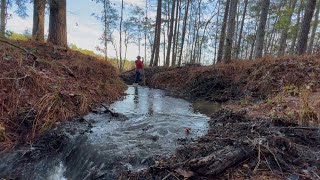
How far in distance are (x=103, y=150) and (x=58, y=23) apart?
6672 mm

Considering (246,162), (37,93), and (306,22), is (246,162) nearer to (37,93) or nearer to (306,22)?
(37,93)

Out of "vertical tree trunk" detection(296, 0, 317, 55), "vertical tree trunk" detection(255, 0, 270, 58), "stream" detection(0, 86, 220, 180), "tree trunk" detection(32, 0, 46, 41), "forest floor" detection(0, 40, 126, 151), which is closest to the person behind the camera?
"stream" detection(0, 86, 220, 180)

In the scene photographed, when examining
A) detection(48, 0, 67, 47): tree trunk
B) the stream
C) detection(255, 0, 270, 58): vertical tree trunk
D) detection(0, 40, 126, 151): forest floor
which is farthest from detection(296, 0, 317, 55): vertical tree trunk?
detection(48, 0, 67, 47): tree trunk

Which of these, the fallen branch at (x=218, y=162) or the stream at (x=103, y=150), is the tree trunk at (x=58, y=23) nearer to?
the stream at (x=103, y=150)

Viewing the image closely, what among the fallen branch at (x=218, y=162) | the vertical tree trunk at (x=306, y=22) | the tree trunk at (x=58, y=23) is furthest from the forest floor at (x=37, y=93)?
the vertical tree trunk at (x=306, y=22)

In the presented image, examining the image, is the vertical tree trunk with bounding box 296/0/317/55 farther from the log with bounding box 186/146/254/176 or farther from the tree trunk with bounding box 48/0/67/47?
the tree trunk with bounding box 48/0/67/47

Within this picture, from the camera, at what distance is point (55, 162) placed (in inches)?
154

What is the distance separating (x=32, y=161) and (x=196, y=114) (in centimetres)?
411

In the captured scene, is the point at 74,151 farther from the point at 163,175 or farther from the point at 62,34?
the point at 62,34

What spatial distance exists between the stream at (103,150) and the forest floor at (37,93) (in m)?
0.34

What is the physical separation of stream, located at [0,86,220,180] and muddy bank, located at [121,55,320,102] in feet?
9.18

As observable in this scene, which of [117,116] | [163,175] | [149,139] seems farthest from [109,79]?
[163,175]

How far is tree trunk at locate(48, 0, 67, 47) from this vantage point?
347 inches

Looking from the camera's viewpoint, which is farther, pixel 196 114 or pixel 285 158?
pixel 196 114
